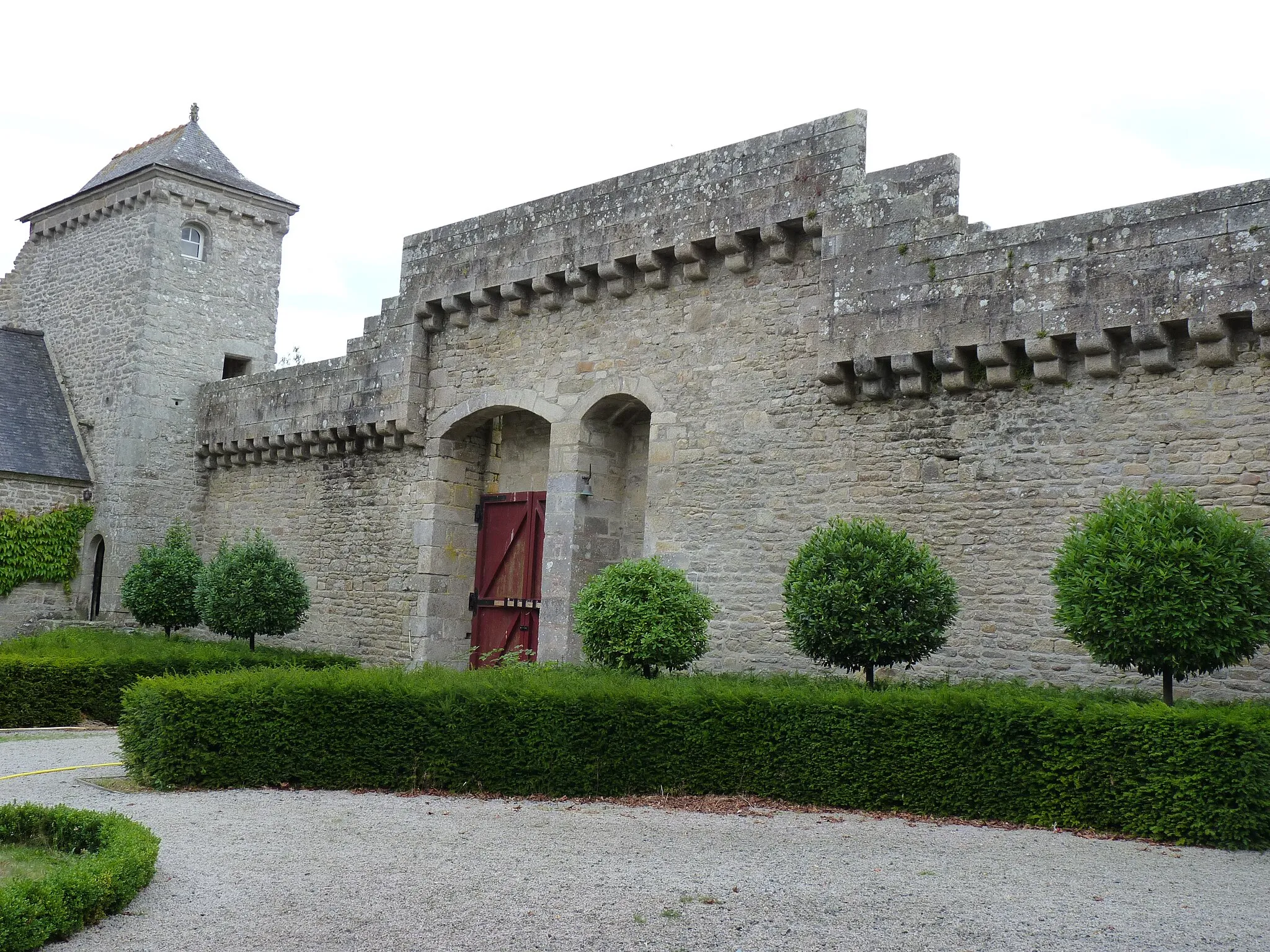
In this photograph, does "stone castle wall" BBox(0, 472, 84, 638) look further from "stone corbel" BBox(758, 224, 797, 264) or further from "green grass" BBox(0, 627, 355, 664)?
"stone corbel" BBox(758, 224, 797, 264)

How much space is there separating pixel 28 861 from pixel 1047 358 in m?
7.60

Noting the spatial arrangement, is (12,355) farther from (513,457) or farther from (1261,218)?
(1261,218)

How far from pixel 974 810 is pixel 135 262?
15.2 m

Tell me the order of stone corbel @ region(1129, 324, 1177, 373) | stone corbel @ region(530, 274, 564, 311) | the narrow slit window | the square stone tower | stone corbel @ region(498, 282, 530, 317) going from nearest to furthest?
stone corbel @ region(1129, 324, 1177, 373) < stone corbel @ region(530, 274, 564, 311) < stone corbel @ region(498, 282, 530, 317) < the square stone tower < the narrow slit window

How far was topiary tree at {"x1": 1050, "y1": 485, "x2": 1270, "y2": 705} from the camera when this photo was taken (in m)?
6.99

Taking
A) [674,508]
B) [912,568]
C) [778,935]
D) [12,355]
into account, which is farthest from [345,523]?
[778,935]

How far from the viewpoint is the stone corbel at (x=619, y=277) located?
1220cm

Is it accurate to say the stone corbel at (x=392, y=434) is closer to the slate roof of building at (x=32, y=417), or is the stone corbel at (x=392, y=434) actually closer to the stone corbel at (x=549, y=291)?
the stone corbel at (x=549, y=291)

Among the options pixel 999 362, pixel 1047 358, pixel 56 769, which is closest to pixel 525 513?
pixel 56 769

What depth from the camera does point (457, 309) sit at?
14.0 m

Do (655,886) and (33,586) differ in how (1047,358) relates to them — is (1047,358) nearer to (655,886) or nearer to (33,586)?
(655,886)


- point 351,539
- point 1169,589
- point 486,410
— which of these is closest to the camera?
point 1169,589

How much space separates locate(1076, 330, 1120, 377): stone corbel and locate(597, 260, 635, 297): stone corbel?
4.95m

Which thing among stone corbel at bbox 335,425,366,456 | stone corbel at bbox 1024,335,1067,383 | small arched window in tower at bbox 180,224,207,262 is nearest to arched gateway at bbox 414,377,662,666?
stone corbel at bbox 335,425,366,456
